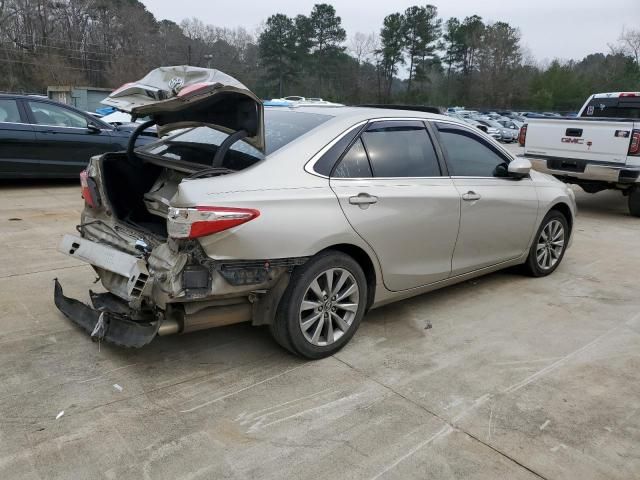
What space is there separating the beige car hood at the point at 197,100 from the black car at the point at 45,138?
515 centimetres

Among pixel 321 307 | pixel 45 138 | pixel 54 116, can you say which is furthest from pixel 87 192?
pixel 54 116

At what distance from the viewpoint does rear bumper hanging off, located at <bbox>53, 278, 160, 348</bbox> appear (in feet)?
10.1

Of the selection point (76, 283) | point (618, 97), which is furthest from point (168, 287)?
point (618, 97)

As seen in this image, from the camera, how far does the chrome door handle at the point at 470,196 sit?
Answer: 13.6 ft

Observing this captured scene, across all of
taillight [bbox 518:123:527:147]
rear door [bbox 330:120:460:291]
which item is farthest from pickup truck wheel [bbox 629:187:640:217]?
rear door [bbox 330:120:460:291]

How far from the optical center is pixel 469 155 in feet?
14.5

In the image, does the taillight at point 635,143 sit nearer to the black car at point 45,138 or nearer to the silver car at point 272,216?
the silver car at point 272,216

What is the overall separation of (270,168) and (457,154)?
1813 mm

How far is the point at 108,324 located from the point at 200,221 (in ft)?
3.24

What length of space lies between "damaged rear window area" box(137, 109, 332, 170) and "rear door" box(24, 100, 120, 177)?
19.2 ft

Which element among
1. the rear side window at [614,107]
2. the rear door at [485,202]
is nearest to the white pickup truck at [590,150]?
the rear side window at [614,107]

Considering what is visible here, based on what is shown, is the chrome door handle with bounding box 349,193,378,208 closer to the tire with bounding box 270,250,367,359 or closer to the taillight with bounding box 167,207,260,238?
the tire with bounding box 270,250,367,359

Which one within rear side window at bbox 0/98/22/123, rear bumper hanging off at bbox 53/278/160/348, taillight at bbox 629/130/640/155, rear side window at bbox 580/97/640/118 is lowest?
rear bumper hanging off at bbox 53/278/160/348

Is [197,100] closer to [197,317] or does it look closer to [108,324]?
[197,317]
